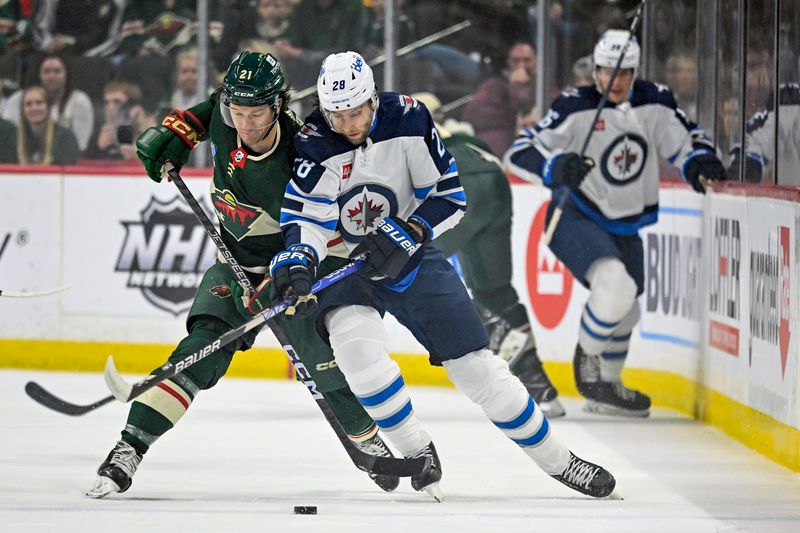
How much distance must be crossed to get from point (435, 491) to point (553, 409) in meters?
2.08

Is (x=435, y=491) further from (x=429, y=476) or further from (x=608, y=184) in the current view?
(x=608, y=184)

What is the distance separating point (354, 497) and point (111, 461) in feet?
2.20

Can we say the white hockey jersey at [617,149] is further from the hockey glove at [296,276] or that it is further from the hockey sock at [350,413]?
the hockey glove at [296,276]

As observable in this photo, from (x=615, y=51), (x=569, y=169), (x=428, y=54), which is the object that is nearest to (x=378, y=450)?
(x=569, y=169)

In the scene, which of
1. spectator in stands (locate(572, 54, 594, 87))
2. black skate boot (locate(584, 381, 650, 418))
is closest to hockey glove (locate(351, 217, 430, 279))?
black skate boot (locate(584, 381, 650, 418))

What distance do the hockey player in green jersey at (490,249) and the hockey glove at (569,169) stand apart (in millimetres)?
683

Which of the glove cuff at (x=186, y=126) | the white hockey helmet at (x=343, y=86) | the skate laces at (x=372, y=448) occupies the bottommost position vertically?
the skate laces at (x=372, y=448)

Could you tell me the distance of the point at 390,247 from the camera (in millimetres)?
3973

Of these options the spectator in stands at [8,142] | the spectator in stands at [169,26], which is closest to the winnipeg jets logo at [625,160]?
the spectator in stands at [169,26]

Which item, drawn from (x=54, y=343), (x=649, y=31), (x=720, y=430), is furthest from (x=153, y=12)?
(x=720, y=430)

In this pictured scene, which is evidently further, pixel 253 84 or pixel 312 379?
pixel 312 379

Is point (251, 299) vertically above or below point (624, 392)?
above

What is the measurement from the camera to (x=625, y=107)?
245 inches

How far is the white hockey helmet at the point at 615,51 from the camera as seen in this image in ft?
20.1
